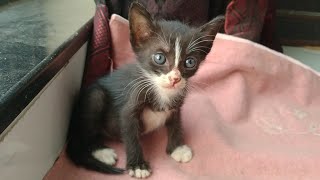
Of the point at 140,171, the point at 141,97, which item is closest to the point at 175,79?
the point at 141,97

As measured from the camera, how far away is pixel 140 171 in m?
1.11

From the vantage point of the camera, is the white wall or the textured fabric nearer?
the white wall

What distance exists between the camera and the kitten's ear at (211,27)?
1.07 m

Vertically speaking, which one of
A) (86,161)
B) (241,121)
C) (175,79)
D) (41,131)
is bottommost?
(241,121)

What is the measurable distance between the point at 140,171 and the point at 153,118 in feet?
0.54

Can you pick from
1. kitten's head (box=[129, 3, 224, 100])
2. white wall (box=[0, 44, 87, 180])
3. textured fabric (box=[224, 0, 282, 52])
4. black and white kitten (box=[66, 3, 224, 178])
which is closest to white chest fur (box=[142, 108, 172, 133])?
black and white kitten (box=[66, 3, 224, 178])

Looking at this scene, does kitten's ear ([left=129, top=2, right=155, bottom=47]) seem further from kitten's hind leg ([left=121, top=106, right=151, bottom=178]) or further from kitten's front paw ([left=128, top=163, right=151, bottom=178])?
kitten's front paw ([left=128, top=163, right=151, bottom=178])

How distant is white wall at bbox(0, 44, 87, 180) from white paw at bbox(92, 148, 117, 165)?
0.11m

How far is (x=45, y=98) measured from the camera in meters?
1.06

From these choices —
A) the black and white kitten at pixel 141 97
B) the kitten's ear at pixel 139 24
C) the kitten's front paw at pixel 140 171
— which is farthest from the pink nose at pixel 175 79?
the kitten's front paw at pixel 140 171

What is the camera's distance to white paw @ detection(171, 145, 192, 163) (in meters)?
1.20

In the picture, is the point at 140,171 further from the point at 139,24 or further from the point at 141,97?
the point at 139,24

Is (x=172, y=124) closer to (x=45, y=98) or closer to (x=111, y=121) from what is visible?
(x=111, y=121)

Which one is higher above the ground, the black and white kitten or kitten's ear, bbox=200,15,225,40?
kitten's ear, bbox=200,15,225,40
